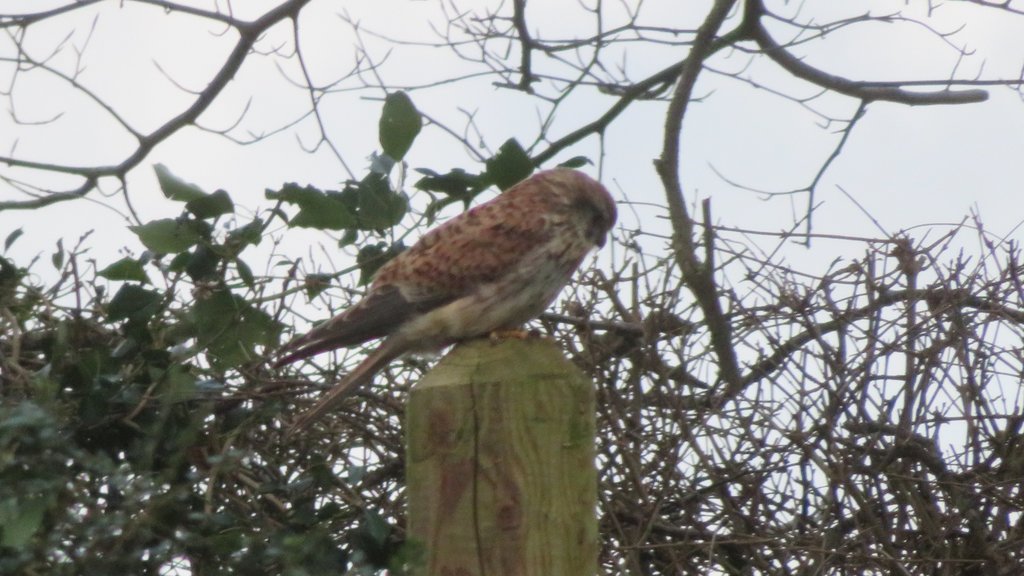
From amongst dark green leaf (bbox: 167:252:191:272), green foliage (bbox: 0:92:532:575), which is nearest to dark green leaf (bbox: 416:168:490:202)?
green foliage (bbox: 0:92:532:575)

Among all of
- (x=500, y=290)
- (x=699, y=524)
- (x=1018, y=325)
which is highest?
(x=500, y=290)

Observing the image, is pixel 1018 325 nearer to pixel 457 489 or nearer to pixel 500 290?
pixel 500 290

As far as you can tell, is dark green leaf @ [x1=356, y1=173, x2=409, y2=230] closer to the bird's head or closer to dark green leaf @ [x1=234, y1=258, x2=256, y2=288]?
dark green leaf @ [x1=234, y1=258, x2=256, y2=288]

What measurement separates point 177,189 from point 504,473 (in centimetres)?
172

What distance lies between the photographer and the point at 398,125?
3713 millimetres

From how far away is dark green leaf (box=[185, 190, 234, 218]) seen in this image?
3502 mm

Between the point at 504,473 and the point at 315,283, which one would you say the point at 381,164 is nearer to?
the point at 315,283

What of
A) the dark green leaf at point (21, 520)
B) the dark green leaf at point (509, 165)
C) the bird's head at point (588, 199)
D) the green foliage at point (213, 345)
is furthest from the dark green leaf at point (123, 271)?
the dark green leaf at point (21, 520)

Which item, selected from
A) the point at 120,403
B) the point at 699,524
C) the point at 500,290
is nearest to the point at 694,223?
the point at 500,290

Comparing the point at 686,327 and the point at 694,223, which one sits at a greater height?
the point at 694,223

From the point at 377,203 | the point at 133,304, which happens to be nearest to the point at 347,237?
the point at 377,203

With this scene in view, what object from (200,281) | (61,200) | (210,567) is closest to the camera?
(210,567)

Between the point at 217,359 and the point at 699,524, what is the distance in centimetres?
140

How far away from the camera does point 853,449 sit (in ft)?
11.3
